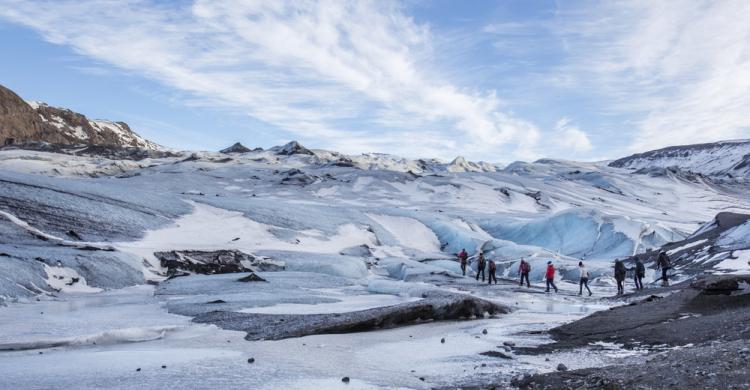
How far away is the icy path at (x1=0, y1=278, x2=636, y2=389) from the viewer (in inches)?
352

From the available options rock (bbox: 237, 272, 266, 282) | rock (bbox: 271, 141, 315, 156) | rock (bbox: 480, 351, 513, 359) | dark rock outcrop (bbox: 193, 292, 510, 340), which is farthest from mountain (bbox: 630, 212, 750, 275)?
rock (bbox: 271, 141, 315, 156)

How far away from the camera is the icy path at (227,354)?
8.93 meters

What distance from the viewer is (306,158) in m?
125

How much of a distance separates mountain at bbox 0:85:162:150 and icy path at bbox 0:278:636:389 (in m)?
162

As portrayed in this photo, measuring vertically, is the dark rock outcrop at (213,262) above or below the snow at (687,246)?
below

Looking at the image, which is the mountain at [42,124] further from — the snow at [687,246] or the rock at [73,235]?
the snow at [687,246]

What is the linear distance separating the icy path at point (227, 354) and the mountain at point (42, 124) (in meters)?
162

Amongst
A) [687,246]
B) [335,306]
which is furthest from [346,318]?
[687,246]

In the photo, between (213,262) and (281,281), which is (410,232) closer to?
(213,262)

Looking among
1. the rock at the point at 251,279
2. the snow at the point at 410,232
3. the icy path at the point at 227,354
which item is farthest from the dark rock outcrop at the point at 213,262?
the snow at the point at 410,232

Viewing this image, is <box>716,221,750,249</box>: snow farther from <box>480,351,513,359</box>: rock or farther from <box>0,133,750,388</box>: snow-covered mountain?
<box>480,351,513,359</box>: rock

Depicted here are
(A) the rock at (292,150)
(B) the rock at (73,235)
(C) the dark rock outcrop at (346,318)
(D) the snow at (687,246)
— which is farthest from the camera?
(A) the rock at (292,150)

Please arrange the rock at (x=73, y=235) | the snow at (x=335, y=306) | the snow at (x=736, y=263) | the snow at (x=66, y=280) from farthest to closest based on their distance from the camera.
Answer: the rock at (x=73, y=235), the snow at (x=736, y=263), the snow at (x=66, y=280), the snow at (x=335, y=306)

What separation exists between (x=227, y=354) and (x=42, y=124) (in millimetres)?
197560
